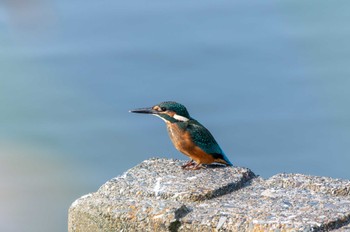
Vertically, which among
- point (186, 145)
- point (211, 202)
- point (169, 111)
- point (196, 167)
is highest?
point (169, 111)

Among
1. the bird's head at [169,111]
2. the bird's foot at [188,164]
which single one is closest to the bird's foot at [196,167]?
the bird's foot at [188,164]

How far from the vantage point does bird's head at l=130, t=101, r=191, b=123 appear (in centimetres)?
423

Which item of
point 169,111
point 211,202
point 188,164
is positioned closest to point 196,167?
point 188,164

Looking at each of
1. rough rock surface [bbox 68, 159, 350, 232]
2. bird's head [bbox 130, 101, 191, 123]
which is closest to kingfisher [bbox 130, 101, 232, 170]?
bird's head [bbox 130, 101, 191, 123]

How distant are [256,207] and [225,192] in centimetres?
23

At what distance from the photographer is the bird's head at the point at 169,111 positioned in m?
4.23

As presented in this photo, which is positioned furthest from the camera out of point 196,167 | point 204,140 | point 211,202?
point 204,140

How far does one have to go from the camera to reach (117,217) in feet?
12.0

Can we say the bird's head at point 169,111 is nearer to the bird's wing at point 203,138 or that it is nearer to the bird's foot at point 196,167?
the bird's wing at point 203,138

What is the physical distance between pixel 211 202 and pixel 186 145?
21.9 inches

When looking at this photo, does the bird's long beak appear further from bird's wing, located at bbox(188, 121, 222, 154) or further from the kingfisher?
bird's wing, located at bbox(188, 121, 222, 154)

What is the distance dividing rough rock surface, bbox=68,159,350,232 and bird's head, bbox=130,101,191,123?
0.76ft

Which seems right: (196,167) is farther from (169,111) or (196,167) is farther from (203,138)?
(169,111)

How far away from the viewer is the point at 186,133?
165 inches
